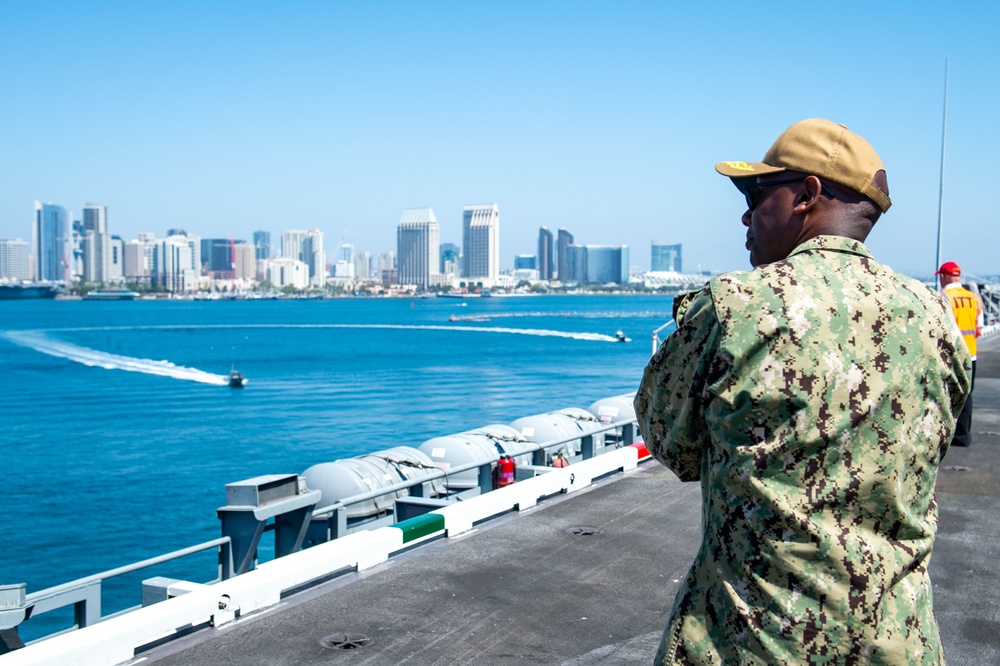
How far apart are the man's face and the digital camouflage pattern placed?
144 millimetres

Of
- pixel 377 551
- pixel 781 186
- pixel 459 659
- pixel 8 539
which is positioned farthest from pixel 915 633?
pixel 8 539

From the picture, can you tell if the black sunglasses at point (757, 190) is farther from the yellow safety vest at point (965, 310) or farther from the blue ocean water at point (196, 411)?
the blue ocean water at point (196, 411)

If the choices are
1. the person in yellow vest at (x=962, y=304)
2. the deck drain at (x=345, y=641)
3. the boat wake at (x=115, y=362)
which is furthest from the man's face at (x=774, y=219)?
the boat wake at (x=115, y=362)

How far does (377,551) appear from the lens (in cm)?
749

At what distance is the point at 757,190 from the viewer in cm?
219

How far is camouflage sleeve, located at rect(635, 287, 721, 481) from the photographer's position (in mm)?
1971

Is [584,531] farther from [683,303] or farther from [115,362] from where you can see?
[115,362]

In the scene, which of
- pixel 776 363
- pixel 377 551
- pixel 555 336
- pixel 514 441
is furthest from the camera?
pixel 555 336

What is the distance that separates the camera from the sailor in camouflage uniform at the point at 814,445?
75.0 inches

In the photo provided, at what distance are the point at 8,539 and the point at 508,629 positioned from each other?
76.1 ft

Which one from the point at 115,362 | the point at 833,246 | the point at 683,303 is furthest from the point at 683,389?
the point at 115,362

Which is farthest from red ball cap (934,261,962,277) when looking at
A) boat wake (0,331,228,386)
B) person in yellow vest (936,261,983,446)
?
boat wake (0,331,228,386)

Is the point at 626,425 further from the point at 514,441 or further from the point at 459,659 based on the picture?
the point at 459,659

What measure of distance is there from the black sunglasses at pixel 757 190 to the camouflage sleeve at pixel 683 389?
0.31 meters
